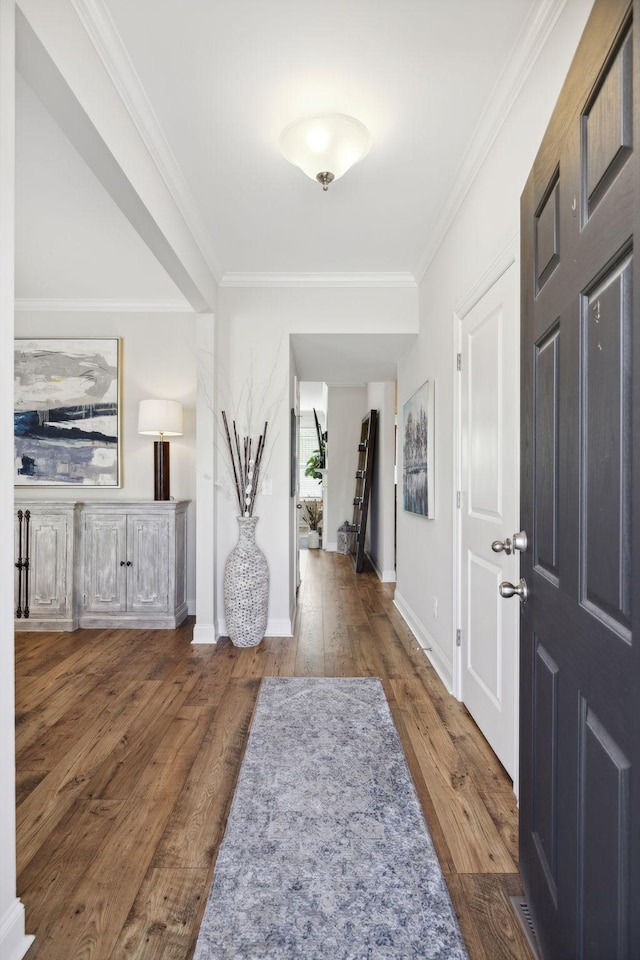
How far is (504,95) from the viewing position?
2.07 metres

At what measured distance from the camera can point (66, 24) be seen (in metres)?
1.58

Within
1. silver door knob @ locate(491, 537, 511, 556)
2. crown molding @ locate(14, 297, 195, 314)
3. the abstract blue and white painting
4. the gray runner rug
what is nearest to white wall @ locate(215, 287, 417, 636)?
crown molding @ locate(14, 297, 195, 314)

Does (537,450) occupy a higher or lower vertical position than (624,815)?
higher

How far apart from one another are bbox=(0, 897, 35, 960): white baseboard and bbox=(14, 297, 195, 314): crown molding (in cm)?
408

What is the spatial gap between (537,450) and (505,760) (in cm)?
144

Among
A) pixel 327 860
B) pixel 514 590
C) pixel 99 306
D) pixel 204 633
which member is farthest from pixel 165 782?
pixel 99 306

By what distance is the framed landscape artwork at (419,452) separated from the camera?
3.47m

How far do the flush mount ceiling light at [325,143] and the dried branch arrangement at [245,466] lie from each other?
1.89 metres

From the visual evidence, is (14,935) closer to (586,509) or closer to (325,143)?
(586,509)

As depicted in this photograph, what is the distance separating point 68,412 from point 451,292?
3.23 m

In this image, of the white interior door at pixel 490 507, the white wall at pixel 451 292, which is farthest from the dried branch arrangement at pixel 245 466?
the white interior door at pixel 490 507

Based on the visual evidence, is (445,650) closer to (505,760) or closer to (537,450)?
(505,760)

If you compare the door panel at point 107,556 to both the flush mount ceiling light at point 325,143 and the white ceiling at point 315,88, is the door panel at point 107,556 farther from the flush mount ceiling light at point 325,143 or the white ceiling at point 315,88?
the flush mount ceiling light at point 325,143

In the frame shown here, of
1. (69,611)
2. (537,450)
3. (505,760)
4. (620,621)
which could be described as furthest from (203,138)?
(69,611)
